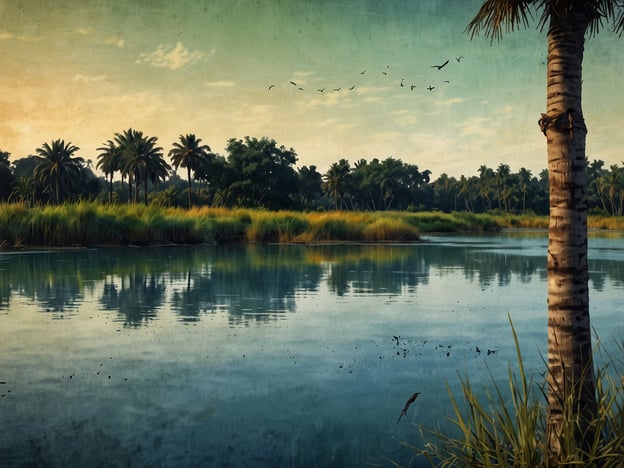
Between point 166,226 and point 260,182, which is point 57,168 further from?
point 166,226

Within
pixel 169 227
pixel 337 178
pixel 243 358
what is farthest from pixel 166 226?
pixel 337 178

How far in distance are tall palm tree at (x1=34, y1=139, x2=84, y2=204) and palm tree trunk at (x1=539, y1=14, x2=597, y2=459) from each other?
261 ft

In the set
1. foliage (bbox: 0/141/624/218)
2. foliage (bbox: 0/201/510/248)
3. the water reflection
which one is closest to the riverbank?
foliage (bbox: 0/201/510/248)

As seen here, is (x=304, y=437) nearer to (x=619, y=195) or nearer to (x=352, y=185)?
(x=352, y=185)

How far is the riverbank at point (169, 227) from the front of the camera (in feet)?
91.1

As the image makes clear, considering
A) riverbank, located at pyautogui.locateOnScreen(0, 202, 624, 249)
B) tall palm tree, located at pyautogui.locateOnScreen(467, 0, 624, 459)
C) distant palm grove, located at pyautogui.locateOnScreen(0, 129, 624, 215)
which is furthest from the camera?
distant palm grove, located at pyautogui.locateOnScreen(0, 129, 624, 215)

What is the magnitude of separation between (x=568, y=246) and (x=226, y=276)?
1399 cm

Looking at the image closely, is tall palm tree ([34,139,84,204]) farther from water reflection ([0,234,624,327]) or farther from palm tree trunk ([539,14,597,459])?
palm tree trunk ([539,14,597,459])

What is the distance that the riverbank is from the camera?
27.8 m

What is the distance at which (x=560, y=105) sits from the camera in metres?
4.53

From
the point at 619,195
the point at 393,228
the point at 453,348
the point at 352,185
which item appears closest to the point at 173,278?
the point at 453,348

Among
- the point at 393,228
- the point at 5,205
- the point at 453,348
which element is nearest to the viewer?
the point at 453,348

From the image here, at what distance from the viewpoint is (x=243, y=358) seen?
8.13 metres

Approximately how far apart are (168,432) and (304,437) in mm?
1062
